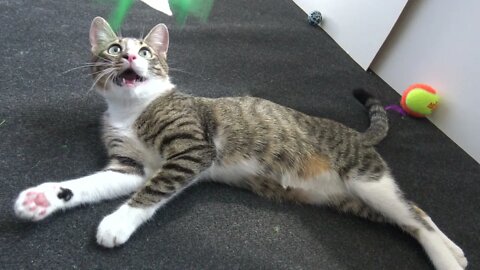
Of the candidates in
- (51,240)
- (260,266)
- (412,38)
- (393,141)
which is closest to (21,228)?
(51,240)

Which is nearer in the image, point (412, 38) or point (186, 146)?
point (186, 146)

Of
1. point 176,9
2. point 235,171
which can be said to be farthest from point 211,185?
point 176,9

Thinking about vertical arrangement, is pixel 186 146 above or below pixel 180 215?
above

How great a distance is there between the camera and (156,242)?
48.1 inches

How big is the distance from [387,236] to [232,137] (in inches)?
27.6

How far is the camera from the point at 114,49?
1440 mm

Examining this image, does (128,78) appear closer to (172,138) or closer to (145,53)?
(145,53)

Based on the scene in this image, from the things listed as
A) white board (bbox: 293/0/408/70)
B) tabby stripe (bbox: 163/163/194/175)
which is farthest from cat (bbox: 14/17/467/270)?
white board (bbox: 293/0/408/70)

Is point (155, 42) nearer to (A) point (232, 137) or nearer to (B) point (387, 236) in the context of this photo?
(A) point (232, 137)

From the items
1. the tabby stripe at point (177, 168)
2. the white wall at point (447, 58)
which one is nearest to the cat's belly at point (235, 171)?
the tabby stripe at point (177, 168)

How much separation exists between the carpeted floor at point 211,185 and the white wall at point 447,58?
0.11 meters

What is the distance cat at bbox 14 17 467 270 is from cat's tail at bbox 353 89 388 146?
0.21 metres

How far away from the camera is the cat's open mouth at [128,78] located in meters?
1.40

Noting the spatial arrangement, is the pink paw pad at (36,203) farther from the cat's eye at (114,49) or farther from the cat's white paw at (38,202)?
the cat's eye at (114,49)
